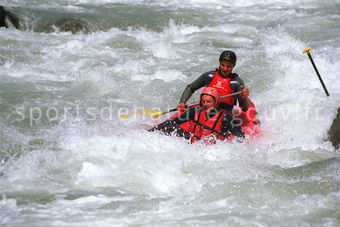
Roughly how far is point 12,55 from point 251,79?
13.6 feet

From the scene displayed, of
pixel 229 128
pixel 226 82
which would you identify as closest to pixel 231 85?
pixel 226 82

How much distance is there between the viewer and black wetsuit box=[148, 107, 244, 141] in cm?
470

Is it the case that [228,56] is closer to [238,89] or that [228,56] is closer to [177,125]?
[238,89]

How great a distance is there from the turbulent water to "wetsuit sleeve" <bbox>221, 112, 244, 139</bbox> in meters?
0.15

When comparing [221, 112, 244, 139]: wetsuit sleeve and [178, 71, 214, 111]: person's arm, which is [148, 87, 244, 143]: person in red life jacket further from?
[178, 71, 214, 111]: person's arm

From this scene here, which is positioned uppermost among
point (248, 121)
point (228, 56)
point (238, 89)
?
point (228, 56)

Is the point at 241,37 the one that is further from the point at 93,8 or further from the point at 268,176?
the point at 268,176

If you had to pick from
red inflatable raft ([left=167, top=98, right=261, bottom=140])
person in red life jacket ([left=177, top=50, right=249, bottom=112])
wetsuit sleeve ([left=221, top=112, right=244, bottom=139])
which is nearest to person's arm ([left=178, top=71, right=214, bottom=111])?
person in red life jacket ([left=177, top=50, right=249, bottom=112])

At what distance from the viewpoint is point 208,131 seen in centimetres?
473

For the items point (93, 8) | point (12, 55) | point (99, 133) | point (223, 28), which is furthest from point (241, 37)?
point (99, 133)

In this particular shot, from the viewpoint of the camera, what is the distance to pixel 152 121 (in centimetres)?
562

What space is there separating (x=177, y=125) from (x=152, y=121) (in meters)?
0.70

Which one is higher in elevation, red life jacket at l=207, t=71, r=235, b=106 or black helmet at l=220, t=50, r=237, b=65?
black helmet at l=220, t=50, r=237, b=65

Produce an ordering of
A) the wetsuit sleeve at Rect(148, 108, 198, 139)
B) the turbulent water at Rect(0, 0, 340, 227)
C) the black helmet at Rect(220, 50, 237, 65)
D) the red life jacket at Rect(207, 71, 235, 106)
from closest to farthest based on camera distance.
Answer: the turbulent water at Rect(0, 0, 340, 227), the wetsuit sleeve at Rect(148, 108, 198, 139), the black helmet at Rect(220, 50, 237, 65), the red life jacket at Rect(207, 71, 235, 106)
